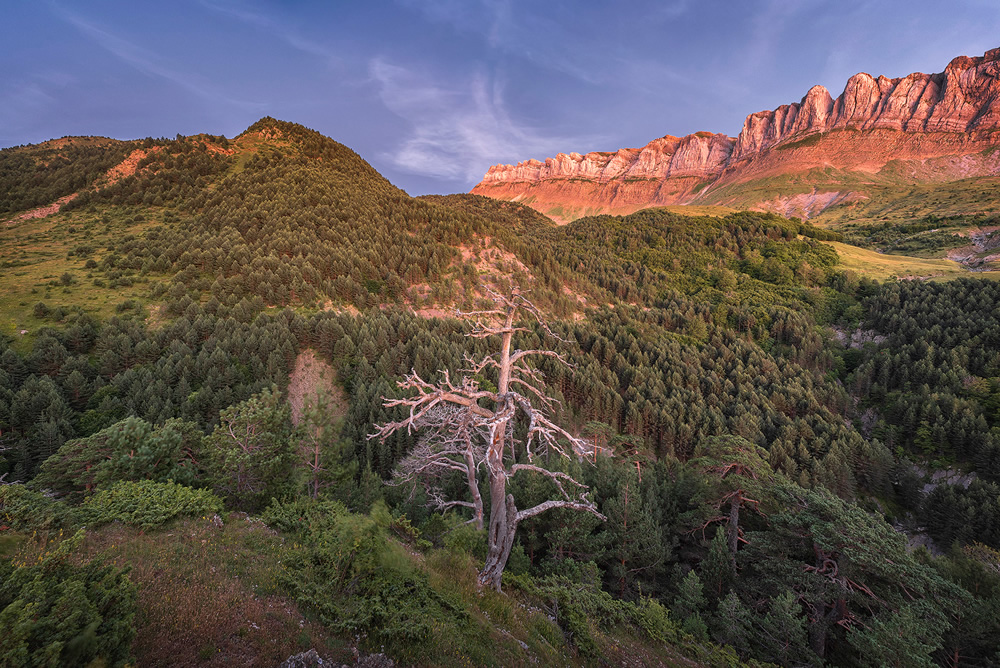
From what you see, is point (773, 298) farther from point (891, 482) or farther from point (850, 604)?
point (850, 604)

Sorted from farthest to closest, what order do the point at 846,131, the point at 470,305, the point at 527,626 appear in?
the point at 846,131, the point at 470,305, the point at 527,626

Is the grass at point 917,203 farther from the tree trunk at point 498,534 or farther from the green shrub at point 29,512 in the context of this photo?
the green shrub at point 29,512

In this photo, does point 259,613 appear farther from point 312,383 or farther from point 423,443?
point 312,383

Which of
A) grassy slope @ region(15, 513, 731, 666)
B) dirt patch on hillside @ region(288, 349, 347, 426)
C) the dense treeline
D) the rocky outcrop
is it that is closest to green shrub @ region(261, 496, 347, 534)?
grassy slope @ region(15, 513, 731, 666)

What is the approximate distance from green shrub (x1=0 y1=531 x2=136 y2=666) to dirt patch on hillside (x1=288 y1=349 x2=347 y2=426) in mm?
29419

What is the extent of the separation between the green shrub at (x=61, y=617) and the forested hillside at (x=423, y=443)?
5cm

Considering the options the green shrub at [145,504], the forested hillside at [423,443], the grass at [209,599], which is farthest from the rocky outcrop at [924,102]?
the green shrub at [145,504]

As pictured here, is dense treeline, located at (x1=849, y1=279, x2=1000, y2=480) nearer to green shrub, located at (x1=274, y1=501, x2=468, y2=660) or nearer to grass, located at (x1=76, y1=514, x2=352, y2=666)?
green shrub, located at (x1=274, y1=501, x2=468, y2=660)

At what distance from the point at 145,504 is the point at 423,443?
10422mm

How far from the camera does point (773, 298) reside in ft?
223

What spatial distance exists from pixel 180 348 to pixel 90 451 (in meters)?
22.0

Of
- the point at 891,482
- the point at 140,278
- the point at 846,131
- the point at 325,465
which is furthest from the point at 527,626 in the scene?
the point at 846,131

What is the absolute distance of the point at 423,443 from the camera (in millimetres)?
18125

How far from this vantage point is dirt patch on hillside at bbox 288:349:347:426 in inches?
1288
